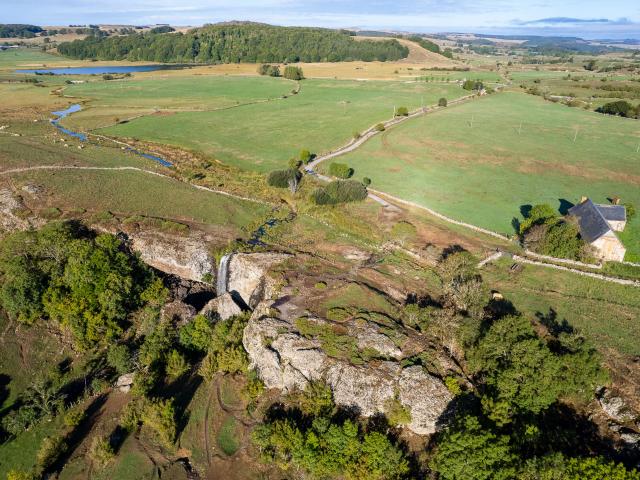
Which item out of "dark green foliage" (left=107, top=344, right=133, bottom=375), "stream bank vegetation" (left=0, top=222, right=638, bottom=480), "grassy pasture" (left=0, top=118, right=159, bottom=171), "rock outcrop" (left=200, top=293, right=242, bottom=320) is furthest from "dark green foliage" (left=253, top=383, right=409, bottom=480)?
"grassy pasture" (left=0, top=118, right=159, bottom=171)

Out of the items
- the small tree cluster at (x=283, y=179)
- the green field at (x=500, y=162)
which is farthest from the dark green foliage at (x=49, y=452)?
the green field at (x=500, y=162)

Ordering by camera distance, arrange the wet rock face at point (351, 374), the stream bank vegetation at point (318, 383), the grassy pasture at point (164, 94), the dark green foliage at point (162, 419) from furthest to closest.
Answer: the grassy pasture at point (164, 94) < the dark green foliage at point (162, 419) < the wet rock face at point (351, 374) < the stream bank vegetation at point (318, 383)

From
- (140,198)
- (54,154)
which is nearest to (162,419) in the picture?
(140,198)

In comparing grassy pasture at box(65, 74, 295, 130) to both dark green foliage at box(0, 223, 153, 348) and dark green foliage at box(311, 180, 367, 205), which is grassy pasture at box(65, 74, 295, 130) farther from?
dark green foliage at box(311, 180, 367, 205)

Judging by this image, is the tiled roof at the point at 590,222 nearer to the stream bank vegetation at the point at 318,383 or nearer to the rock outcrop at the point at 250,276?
the stream bank vegetation at the point at 318,383

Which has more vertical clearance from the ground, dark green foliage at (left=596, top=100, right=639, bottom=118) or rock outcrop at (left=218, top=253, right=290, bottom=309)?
dark green foliage at (left=596, top=100, right=639, bottom=118)

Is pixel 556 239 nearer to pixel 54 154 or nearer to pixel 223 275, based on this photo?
pixel 223 275
